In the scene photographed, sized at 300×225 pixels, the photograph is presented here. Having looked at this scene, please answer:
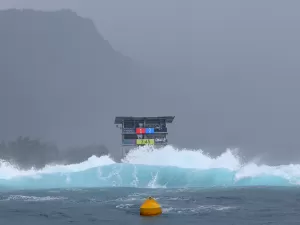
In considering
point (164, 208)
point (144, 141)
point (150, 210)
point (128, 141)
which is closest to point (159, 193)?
point (164, 208)

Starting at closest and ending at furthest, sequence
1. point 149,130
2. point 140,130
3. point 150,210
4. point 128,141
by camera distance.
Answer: point 150,210
point 140,130
point 149,130
point 128,141

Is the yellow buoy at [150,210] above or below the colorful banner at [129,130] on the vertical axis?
below

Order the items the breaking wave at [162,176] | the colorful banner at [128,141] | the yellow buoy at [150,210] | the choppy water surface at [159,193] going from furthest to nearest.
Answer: the colorful banner at [128,141]
the breaking wave at [162,176]
the yellow buoy at [150,210]
the choppy water surface at [159,193]

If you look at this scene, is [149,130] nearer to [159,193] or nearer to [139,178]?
[139,178]

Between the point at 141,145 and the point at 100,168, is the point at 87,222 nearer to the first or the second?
the point at 100,168

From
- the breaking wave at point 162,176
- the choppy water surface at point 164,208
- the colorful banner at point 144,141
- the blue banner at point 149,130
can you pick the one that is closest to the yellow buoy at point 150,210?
the choppy water surface at point 164,208

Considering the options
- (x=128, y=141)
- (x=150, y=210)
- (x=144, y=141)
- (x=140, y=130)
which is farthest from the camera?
(x=128, y=141)

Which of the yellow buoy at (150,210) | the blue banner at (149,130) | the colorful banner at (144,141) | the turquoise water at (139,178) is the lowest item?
the yellow buoy at (150,210)

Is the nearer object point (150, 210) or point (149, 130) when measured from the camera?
point (150, 210)

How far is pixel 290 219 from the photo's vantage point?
31031 millimetres

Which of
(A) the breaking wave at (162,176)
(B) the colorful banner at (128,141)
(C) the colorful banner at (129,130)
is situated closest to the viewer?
(A) the breaking wave at (162,176)

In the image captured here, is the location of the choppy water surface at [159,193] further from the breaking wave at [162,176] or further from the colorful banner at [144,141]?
the colorful banner at [144,141]

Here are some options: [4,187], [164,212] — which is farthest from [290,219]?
[4,187]

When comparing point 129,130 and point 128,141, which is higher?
point 129,130
